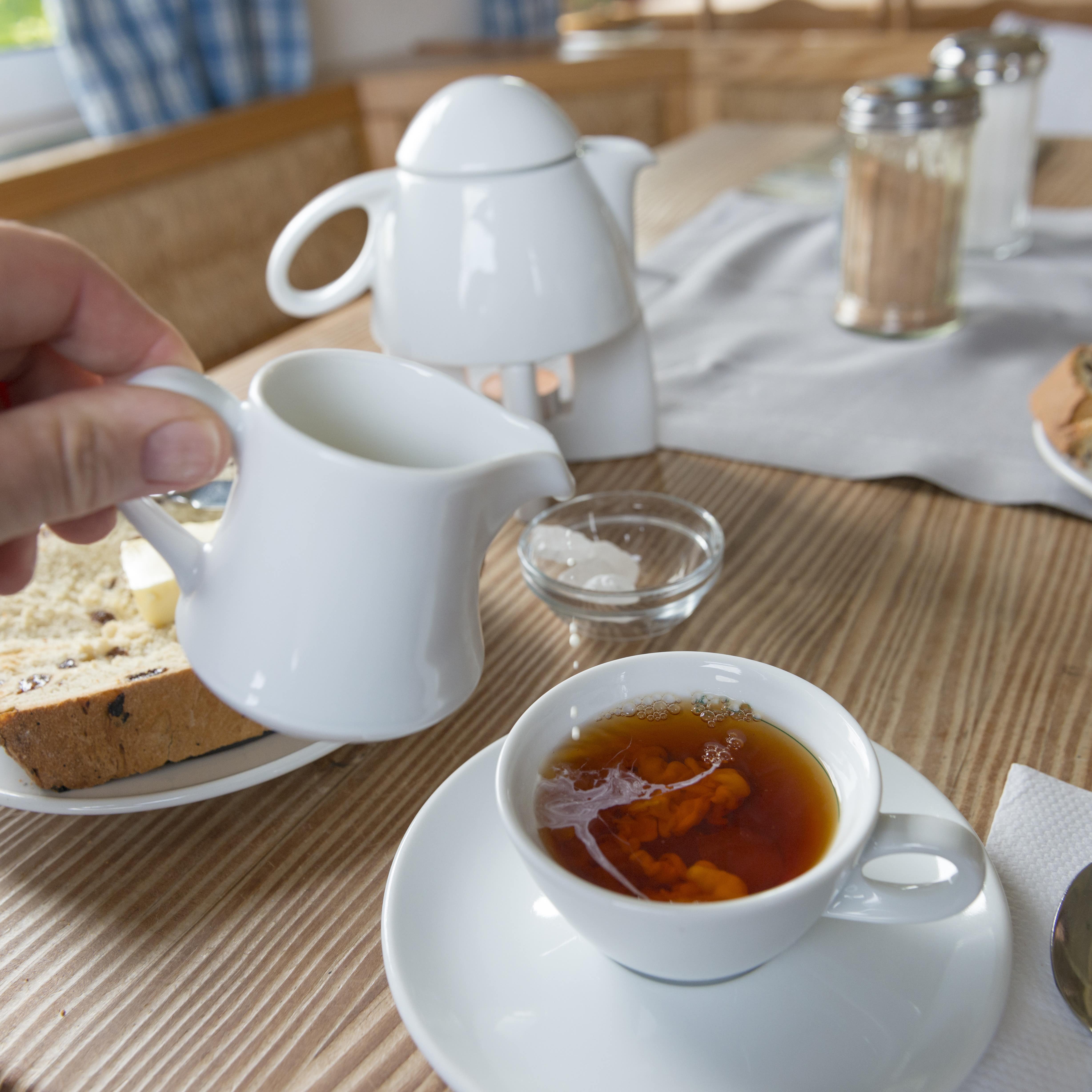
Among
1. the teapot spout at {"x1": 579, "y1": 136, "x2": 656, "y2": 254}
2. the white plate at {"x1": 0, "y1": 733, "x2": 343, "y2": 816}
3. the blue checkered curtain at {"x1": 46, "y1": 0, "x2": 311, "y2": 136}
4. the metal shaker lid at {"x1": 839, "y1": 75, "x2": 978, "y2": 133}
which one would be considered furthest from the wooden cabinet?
the white plate at {"x1": 0, "y1": 733, "x2": 343, "y2": 816}

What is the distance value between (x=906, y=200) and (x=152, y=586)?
803 millimetres

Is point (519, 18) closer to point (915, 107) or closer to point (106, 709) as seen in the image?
point (915, 107)

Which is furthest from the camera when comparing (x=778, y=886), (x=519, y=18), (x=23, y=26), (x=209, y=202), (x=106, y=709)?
(x=519, y=18)

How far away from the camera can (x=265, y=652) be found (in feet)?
1.32

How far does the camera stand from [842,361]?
967 millimetres

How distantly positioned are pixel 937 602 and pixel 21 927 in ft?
1.86

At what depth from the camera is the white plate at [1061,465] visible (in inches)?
27.3

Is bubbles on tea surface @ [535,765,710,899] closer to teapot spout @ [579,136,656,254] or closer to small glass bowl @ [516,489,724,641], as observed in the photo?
small glass bowl @ [516,489,724,641]

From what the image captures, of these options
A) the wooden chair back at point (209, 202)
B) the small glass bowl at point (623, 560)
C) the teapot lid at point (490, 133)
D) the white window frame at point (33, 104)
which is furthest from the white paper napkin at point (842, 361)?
the white window frame at point (33, 104)

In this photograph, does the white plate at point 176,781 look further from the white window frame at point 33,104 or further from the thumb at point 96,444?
the white window frame at point 33,104

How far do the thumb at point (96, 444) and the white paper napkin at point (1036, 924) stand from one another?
40 centimetres

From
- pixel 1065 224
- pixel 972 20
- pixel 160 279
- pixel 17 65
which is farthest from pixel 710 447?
pixel 972 20

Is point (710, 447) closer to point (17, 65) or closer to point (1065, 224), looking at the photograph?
point (1065, 224)

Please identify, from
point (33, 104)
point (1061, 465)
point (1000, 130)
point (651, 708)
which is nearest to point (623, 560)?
point (651, 708)
